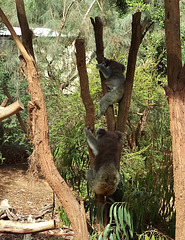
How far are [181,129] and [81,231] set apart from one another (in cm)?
104

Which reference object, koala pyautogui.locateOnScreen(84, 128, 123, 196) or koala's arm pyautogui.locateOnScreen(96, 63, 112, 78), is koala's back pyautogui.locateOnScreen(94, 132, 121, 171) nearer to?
koala pyautogui.locateOnScreen(84, 128, 123, 196)

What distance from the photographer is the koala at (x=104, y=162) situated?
254cm

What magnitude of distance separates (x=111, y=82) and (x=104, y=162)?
900mm

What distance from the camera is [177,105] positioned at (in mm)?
1981

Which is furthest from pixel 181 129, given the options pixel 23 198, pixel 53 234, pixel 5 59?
pixel 5 59

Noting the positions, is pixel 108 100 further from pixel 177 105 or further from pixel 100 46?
pixel 177 105

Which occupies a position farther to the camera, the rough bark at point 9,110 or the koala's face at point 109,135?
the koala's face at point 109,135

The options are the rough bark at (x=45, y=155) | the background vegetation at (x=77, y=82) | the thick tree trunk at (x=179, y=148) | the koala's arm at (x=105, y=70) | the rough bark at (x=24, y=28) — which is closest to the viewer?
the thick tree trunk at (x=179, y=148)

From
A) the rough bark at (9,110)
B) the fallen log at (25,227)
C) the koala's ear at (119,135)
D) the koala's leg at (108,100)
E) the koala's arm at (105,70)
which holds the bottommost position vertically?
the fallen log at (25,227)

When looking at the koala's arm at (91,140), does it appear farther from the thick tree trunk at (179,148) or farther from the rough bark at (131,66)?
the thick tree trunk at (179,148)

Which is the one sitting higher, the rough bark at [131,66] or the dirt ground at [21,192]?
the rough bark at [131,66]

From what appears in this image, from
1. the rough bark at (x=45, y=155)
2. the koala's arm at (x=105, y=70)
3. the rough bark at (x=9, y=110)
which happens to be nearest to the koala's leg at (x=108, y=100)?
the koala's arm at (x=105, y=70)

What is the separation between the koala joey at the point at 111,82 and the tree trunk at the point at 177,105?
87 centimetres

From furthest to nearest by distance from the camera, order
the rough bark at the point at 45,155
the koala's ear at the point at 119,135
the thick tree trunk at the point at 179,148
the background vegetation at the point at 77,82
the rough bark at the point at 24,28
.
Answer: the background vegetation at the point at 77,82, the koala's ear at the point at 119,135, the rough bark at the point at 24,28, the rough bark at the point at 45,155, the thick tree trunk at the point at 179,148
